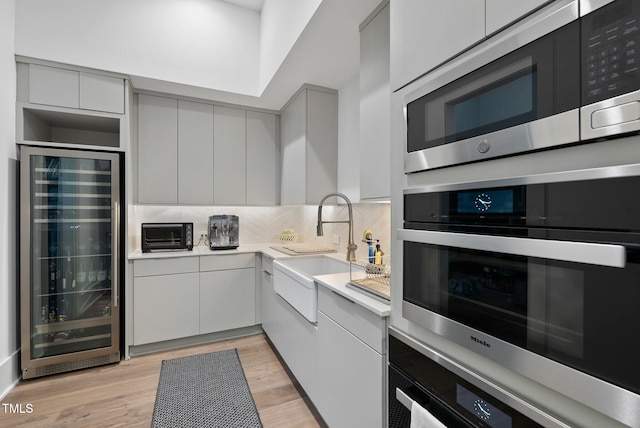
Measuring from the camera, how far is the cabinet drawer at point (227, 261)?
2910mm

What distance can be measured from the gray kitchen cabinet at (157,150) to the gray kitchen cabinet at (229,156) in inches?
15.6

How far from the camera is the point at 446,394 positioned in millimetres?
877

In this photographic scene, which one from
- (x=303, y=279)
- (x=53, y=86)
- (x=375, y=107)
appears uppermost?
(x=53, y=86)

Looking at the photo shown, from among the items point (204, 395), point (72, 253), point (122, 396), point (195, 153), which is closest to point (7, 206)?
point (72, 253)

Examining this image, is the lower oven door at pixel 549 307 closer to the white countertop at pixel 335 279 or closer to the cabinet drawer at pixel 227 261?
the white countertop at pixel 335 279

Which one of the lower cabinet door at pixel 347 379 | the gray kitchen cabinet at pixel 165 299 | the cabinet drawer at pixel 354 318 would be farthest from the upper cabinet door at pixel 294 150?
the lower cabinet door at pixel 347 379

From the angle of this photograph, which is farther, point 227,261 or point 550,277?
point 227,261

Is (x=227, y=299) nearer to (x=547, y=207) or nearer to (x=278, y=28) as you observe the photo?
(x=278, y=28)

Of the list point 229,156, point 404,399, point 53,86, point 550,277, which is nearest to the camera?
point 550,277

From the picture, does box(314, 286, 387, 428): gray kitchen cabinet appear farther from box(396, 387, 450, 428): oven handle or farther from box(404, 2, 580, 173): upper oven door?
box(404, 2, 580, 173): upper oven door

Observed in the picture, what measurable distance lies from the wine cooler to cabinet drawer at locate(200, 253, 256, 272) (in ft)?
2.34

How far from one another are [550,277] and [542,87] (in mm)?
406

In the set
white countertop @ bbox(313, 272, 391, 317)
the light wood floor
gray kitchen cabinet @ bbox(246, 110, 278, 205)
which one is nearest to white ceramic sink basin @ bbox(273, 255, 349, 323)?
white countertop @ bbox(313, 272, 391, 317)

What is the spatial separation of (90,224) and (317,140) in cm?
209
